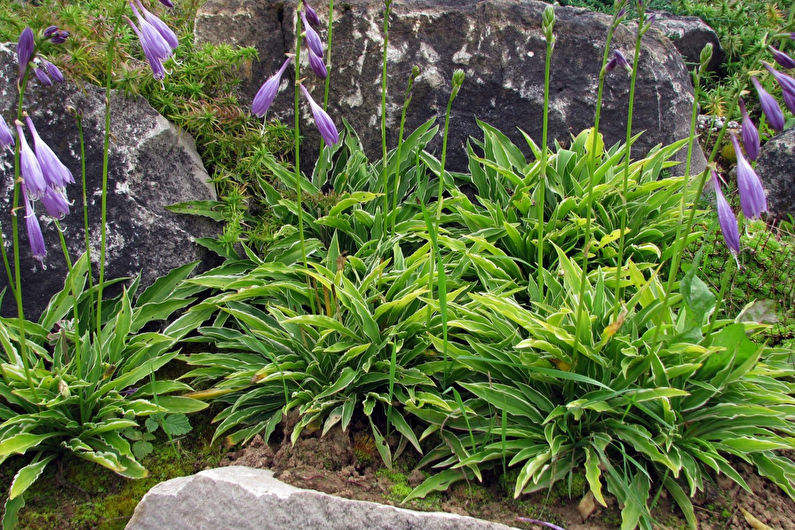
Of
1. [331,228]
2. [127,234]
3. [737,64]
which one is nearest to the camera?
[127,234]

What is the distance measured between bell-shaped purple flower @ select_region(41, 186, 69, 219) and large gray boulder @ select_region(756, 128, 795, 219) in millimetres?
5058

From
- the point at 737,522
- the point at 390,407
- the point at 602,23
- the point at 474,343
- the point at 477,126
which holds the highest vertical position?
the point at 602,23

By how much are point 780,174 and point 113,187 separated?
509 centimetres

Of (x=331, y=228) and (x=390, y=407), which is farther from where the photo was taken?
(x=331, y=228)

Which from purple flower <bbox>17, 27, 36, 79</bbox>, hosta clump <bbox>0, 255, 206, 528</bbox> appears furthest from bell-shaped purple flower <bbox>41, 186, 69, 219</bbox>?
purple flower <bbox>17, 27, 36, 79</bbox>

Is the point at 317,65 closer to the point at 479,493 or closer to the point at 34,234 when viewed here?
the point at 34,234

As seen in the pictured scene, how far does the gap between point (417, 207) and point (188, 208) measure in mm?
1566

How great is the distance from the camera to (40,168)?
2.41m

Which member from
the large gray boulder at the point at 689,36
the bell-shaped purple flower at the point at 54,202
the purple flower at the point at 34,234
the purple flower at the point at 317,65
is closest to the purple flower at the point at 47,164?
the bell-shaped purple flower at the point at 54,202

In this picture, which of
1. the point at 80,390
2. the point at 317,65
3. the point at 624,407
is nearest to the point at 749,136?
the point at 624,407

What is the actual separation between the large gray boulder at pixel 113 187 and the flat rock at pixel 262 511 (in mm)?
1681

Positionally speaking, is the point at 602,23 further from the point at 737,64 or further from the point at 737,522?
the point at 737,522

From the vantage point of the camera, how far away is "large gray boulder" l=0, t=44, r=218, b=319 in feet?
11.9

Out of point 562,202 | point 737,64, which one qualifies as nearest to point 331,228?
point 562,202
